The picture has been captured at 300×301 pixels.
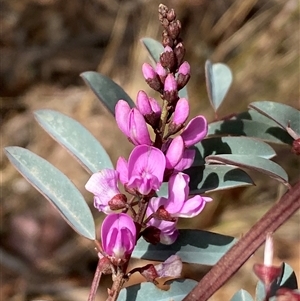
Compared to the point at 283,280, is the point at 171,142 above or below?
above

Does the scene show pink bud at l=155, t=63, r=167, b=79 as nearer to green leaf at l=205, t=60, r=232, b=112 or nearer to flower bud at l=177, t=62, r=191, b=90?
flower bud at l=177, t=62, r=191, b=90

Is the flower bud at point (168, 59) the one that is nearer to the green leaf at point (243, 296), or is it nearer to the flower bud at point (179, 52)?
the flower bud at point (179, 52)

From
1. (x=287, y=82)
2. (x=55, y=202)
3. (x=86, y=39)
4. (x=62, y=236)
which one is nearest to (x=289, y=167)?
(x=287, y=82)

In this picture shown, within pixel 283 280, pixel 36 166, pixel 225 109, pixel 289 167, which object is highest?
pixel 225 109

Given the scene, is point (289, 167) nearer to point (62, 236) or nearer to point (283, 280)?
point (62, 236)

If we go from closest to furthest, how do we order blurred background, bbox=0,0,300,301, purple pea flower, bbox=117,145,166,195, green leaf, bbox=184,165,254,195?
purple pea flower, bbox=117,145,166,195, green leaf, bbox=184,165,254,195, blurred background, bbox=0,0,300,301

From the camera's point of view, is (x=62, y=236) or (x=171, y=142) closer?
(x=171, y=142)

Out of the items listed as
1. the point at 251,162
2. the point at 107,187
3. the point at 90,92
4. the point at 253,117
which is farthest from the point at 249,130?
the point at 90,92

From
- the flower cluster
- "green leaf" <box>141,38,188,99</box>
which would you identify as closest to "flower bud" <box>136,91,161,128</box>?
the flower cluster

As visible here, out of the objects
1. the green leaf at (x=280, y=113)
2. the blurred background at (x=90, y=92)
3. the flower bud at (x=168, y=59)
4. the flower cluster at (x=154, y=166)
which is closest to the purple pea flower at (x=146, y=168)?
the flower cluster at (x=154, y=166)
